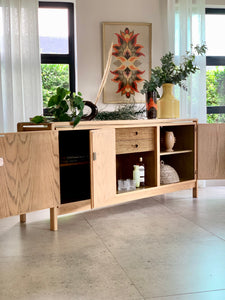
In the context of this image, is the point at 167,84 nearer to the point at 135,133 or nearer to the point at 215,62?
the point at 135,133

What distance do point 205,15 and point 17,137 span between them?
9.51 feet

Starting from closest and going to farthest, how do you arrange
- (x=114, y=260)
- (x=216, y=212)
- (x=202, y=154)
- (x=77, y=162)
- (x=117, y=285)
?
1. (x=117, y=285)
2. (x=114, y=260)
3. (x=77, y=162)
4. (x=216, y=212)
5. (x=202, y=154)

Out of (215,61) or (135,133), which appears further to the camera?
(215,61)

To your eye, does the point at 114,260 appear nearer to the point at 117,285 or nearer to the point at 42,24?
the point at 117,285

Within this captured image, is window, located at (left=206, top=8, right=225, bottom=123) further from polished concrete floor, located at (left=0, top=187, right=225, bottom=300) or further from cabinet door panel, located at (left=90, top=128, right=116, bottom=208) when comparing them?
cabinet door panel, located at (left=90, top=128, right=116, bottom=208)

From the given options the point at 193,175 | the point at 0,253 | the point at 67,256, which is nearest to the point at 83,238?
the point at 67,256

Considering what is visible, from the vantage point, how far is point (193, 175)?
373 cm

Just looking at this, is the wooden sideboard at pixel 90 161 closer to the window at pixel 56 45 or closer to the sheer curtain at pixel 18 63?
the sheer curtain at pixel 18 63

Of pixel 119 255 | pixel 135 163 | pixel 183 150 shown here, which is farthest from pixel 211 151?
pixel 119 255

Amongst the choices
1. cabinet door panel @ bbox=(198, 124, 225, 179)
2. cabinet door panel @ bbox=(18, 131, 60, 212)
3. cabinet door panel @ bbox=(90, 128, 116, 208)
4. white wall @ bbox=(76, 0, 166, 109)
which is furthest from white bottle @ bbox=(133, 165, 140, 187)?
white wall @ bbox=(76, 0, 166, 109)

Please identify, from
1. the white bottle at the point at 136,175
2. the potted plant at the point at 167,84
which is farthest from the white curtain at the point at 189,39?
the white bottle at the point at 136,175

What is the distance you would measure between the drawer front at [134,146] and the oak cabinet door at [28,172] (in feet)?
2.03

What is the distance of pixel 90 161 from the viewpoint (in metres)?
2.77

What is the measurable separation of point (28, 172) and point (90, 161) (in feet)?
1.49
